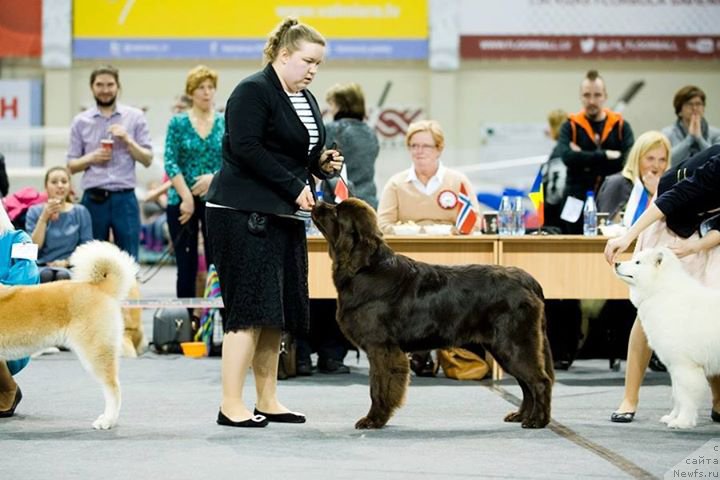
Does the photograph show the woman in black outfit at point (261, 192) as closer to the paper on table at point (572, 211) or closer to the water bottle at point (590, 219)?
the water bottle at point (590, 219)

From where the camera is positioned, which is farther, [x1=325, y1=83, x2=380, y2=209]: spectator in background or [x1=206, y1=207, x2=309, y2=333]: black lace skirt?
[x1=325, y1=83, x2=380, y2=209]: spectator in background

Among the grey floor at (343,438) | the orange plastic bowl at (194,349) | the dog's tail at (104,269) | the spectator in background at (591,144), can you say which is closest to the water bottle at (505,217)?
the grey floor at (343,438)

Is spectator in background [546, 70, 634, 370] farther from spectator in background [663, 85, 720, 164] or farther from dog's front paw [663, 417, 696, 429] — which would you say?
dog's front paw [663, 417, 696, 429]

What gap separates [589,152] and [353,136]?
184 cm

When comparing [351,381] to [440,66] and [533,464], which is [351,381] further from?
[440,66]

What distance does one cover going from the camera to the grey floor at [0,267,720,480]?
377cm

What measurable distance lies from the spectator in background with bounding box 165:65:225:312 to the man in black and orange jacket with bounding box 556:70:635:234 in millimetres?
2509

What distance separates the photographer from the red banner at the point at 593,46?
14742 millimetres

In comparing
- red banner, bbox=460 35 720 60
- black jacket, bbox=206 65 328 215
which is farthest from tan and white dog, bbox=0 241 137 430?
red banner, bbox=460 35 720 60

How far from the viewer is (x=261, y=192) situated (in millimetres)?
4461

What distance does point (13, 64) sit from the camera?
1510 cm

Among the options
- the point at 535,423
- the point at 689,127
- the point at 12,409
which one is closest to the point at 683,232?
the point at 535,423

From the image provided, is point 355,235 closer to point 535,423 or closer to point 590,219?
point 535,423

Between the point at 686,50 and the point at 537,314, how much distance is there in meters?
11.0
